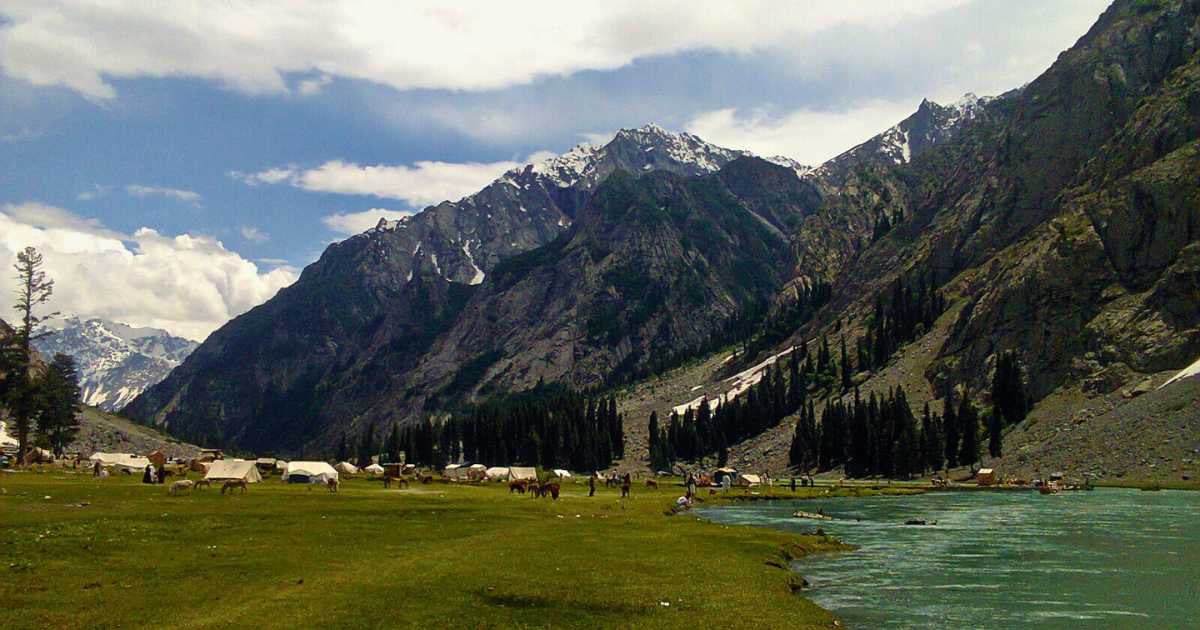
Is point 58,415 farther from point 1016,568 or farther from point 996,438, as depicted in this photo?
point 996,438

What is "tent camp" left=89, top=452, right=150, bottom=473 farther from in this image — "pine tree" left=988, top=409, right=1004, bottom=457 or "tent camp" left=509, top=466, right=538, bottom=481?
"pine tree" left=988, top=409, right=1004, bottom=457

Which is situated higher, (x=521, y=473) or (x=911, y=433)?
(x=911, y=433)

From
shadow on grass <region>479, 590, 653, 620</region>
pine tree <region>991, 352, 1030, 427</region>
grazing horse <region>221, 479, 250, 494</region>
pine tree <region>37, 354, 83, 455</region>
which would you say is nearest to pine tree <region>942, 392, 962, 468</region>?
pine tree <region>991, 352, 1030, 427</region>

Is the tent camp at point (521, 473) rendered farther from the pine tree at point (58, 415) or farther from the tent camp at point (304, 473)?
the pine tree at point (58, 415)

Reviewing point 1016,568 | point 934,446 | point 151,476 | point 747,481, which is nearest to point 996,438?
point 934,446

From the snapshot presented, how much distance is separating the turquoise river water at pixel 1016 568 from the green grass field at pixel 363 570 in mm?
3353

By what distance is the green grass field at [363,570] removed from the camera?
23.8 metres

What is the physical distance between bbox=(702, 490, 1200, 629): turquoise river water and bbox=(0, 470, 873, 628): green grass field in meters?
3.35

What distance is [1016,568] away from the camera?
130 feet

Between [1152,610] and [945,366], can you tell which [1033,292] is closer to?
[945,366]

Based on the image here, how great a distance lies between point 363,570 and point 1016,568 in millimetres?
32954

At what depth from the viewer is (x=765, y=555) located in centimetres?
4312

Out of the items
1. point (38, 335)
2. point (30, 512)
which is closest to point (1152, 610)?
point (30, 512)

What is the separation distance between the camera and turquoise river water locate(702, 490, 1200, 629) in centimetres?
2820
